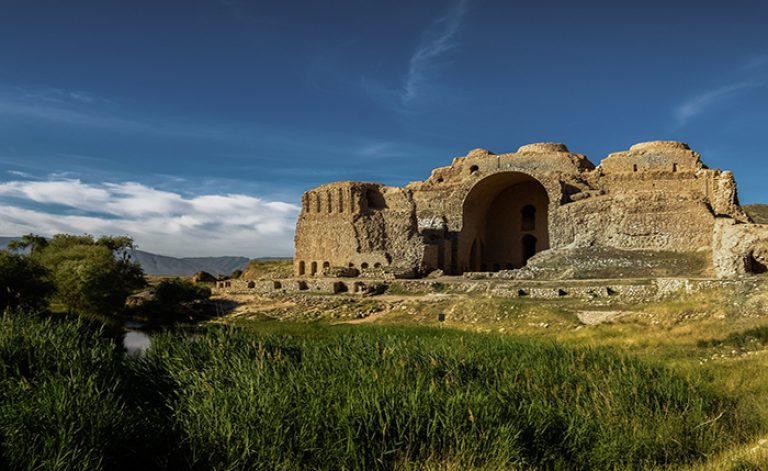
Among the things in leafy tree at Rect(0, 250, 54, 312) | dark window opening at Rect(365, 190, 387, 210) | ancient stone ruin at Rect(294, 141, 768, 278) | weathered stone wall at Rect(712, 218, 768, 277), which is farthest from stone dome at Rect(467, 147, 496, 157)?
leafy tree at Rect(0, 250, 54, 312)

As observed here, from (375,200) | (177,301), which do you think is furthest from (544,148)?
(177,301)

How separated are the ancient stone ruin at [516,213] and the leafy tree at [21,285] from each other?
15.0m

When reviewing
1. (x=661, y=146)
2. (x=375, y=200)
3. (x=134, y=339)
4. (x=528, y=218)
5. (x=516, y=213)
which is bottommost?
(x=134, y=339)

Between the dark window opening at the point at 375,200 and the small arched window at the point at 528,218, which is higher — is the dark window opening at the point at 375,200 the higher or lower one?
the higher one

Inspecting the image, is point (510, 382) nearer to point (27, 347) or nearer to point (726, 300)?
point (27, 347)

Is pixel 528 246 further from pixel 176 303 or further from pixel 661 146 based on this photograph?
pixel 176 303

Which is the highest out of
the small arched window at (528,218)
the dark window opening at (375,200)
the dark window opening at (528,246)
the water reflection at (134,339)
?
the dark window opening at (375,200)

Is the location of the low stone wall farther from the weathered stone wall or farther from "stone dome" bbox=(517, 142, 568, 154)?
"stone dome" bbox=(517, 142, 568, 154)

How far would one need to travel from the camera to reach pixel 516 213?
38094 mm

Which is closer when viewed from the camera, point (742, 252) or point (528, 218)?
point (742, 252)

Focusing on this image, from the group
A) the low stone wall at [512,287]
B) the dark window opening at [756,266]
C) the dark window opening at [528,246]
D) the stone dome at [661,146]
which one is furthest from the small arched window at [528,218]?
the dark window opening at [756,266]

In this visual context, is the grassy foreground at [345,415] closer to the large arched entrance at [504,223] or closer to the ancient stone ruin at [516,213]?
the ancient stone ruin at [516,213]

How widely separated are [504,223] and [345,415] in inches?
1321

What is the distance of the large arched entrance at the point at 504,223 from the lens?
3572 centimetres
